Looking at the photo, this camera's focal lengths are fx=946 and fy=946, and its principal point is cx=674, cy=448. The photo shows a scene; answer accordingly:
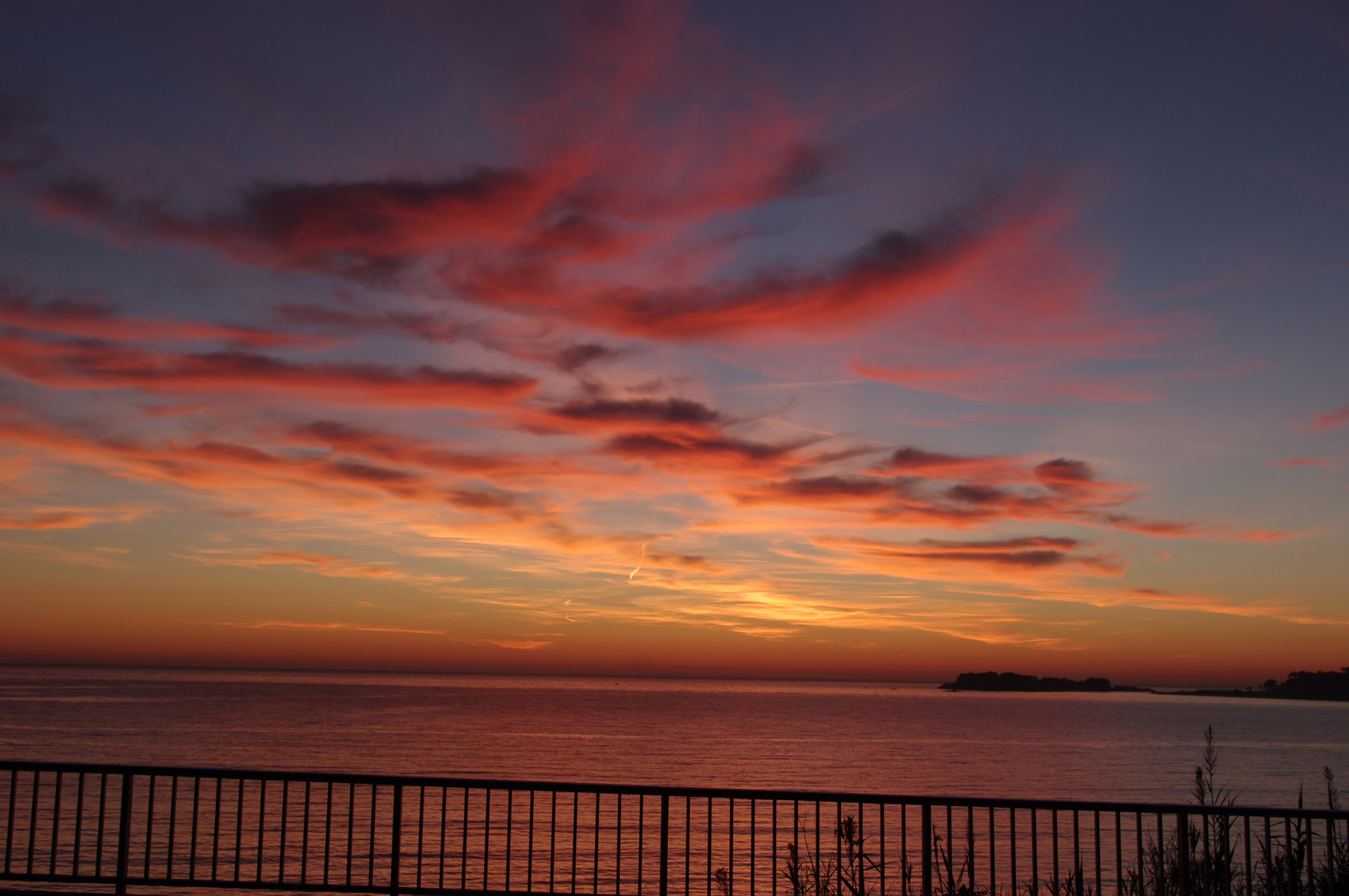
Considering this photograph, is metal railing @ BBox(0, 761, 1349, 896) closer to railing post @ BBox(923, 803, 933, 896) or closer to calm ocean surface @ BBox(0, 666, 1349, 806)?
railing post @ BBox(923, 803, 933, 896)

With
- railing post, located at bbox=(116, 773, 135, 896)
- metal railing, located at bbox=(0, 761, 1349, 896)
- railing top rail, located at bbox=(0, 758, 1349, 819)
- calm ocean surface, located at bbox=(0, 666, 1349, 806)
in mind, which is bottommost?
calm ocean surface, located at bbox=(0, 666, 1349, 806)

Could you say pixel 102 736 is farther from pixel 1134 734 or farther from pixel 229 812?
pixel 1134 734

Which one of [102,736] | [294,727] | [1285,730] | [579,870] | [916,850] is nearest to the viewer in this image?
[579,870]

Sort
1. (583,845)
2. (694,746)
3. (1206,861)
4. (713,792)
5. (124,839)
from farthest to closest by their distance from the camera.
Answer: (694,746), (583,845), (124,839), (1206,861), (713,792)

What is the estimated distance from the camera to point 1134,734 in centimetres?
9281

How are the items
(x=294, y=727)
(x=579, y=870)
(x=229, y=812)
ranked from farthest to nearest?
(x=294, y=727) → (x=229, y=812) → (x=579, y=870)

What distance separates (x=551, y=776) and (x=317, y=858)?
77.8ft

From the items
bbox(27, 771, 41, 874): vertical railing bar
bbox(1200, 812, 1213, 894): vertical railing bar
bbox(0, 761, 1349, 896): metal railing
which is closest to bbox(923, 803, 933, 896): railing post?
bbox(0, 761, 1349, 896): metal railing

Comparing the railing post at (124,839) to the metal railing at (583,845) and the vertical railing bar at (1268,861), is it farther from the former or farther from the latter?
the vertical railing bar at (1268,861)

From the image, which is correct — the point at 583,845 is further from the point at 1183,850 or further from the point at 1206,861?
the point at 1183,850

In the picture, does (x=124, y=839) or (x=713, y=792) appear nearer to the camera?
(x=713, y=792)

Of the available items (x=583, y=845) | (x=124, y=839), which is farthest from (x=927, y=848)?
(x=583, y=845)

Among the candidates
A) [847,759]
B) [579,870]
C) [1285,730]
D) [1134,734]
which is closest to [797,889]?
[579,870]

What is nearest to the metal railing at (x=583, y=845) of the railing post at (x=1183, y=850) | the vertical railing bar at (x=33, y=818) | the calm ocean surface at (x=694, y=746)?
the railing post at (x=1183, y=850)
